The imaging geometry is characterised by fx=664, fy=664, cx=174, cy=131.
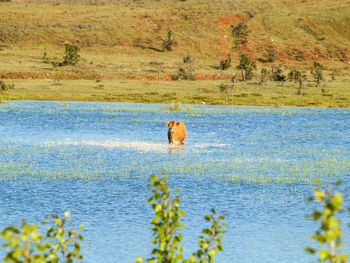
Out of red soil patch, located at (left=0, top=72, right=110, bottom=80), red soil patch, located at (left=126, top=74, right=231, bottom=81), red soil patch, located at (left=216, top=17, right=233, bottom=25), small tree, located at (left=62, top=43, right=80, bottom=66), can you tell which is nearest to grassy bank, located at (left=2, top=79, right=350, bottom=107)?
red soil patch, located at (left=0, top=72, right=110, bottom=80)

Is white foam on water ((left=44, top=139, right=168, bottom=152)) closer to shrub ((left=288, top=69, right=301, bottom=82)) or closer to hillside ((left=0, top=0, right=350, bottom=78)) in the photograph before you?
shrub ((left=288, top=69, right=301, bottom=82))

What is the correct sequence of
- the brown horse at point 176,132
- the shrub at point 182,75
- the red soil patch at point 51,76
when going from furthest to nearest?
the shrub at point 182,75, the red soil patch at point 51,76, the brown horse at point 176,132

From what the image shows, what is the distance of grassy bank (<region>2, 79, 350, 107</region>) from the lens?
66.4 m

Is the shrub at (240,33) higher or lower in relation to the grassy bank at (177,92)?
higher

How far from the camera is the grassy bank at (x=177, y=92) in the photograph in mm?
66375

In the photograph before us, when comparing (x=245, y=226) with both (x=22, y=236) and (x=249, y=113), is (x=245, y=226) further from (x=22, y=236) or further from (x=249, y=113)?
(x=249, y=113)

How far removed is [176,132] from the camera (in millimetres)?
33812

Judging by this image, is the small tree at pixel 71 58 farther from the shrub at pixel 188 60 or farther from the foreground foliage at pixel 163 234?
the foreground foliage at pixel 163 234

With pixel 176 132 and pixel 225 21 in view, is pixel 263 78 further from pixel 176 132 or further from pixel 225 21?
pixel 225 21

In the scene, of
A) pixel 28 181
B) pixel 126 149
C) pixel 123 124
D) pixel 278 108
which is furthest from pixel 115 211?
pixel 278 108

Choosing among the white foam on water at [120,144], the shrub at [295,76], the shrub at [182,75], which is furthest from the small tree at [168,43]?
the white foam on water at [120,144]

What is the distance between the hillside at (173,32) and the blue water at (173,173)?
155 ft

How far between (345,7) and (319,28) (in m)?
13.5

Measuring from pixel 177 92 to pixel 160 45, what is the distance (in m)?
48.7
